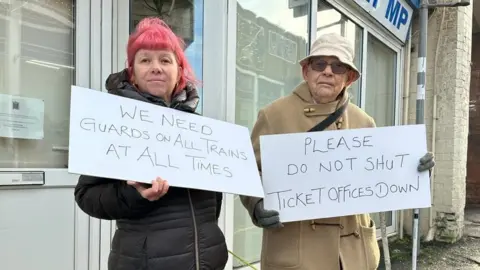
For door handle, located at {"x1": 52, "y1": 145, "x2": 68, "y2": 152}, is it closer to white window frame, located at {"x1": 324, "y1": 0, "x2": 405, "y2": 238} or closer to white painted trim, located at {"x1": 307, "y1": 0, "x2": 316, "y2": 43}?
white painted trim, located at {"x1": 307, "y1": 0, "x2": 316, "y2": 43}

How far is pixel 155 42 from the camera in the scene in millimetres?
1492

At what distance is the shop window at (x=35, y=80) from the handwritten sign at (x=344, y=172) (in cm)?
142

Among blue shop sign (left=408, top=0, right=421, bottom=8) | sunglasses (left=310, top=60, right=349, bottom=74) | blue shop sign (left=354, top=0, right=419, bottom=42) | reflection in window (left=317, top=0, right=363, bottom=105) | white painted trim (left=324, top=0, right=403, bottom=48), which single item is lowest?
sunglasses (left=310, top=60, right=349, bottom=74)

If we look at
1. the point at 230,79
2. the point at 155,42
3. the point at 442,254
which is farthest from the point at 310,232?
the point at 442,254

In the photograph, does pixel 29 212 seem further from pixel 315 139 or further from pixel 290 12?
pixel 290 12

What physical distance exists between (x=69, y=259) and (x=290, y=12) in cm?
281

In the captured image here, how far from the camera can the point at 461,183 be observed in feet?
20.9

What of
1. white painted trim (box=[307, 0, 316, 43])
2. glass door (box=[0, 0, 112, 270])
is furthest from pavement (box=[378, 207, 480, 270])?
glass door (box=[0, 0, 112, 270])

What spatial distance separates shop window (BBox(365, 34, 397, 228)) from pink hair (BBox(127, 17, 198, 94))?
4.59m

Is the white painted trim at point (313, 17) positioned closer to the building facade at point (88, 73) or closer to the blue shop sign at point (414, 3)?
the building facade at point (88, 73)

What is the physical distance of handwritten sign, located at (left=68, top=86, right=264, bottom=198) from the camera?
133cm

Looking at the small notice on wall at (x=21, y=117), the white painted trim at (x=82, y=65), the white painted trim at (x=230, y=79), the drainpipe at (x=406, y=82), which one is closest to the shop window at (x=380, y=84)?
the drainpipe at (x=406, y=82)

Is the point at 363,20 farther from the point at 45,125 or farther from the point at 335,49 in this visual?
the point at 45,125

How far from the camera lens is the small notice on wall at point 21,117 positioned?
2.32 m
